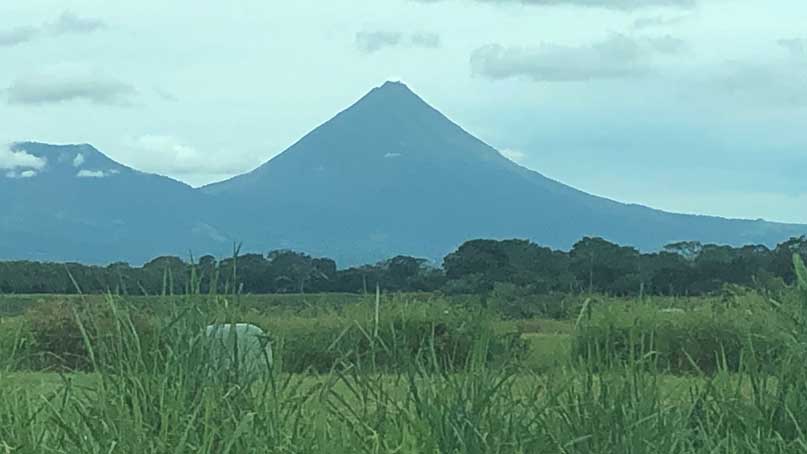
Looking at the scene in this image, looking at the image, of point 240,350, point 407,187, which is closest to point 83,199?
point 407,187

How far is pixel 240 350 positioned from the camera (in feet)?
15.0

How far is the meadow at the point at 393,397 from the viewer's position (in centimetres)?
420

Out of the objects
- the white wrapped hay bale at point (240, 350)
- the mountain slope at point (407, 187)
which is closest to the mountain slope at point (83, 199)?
the mountain slope at point (407, 187)

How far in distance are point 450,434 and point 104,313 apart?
4.85ft

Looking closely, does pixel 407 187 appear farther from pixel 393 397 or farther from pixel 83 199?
pixel 393 397

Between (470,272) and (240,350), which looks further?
(470,272)

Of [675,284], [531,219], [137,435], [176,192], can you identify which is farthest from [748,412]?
[176,192]

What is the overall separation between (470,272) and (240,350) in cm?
1227

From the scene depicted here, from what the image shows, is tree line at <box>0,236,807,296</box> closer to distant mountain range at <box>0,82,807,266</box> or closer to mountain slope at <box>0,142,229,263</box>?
mountain slope at <box>0,142,229,263</box>

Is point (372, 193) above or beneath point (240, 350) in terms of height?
above

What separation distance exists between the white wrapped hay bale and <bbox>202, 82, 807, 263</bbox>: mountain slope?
85.9 meters

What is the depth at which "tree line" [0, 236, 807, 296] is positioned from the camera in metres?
4.61

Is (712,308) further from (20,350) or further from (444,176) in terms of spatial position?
(444,176)

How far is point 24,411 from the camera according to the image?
4715 millimetres
